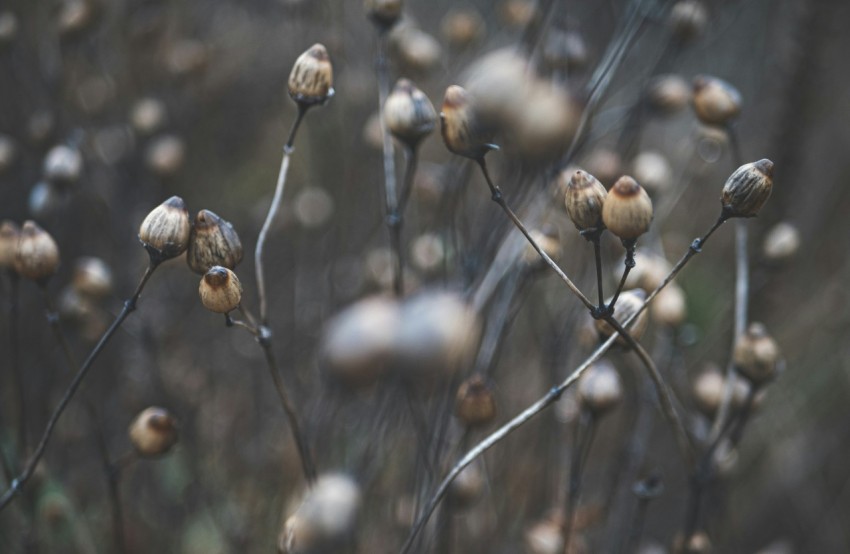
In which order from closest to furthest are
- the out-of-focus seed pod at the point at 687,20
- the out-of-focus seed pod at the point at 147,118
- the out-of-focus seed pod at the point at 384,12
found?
the out-of-focus seed pod at the point at 384,12 → the out-of-focus seed pod at the point at 687,20 → the out-of-focus seed pod at the point at 147,118

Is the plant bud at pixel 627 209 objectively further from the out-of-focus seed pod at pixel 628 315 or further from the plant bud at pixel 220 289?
the plant bud at pixel 220 289

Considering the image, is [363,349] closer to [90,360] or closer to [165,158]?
[90,360]

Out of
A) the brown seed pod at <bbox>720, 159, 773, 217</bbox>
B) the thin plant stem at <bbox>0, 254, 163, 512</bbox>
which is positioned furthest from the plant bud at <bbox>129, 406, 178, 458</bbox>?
the brown seed pod at <bbox>720, 159, 773, 217</bbox>

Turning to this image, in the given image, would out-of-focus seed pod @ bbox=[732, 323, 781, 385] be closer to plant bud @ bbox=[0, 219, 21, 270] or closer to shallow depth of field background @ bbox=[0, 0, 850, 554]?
shallow depth of field background @ bbox=[0, 0, 850, 554]

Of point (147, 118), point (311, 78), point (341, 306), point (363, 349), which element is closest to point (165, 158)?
point (147, 118)

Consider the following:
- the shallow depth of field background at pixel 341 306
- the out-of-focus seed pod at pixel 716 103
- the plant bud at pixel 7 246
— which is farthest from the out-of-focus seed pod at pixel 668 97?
the plant bud at pixel 7 246

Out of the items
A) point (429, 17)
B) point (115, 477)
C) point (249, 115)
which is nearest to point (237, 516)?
point (115, 477)

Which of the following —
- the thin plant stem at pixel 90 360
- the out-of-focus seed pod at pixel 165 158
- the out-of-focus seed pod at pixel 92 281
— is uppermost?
the out-of-focus seed pod at pixel 165 158
